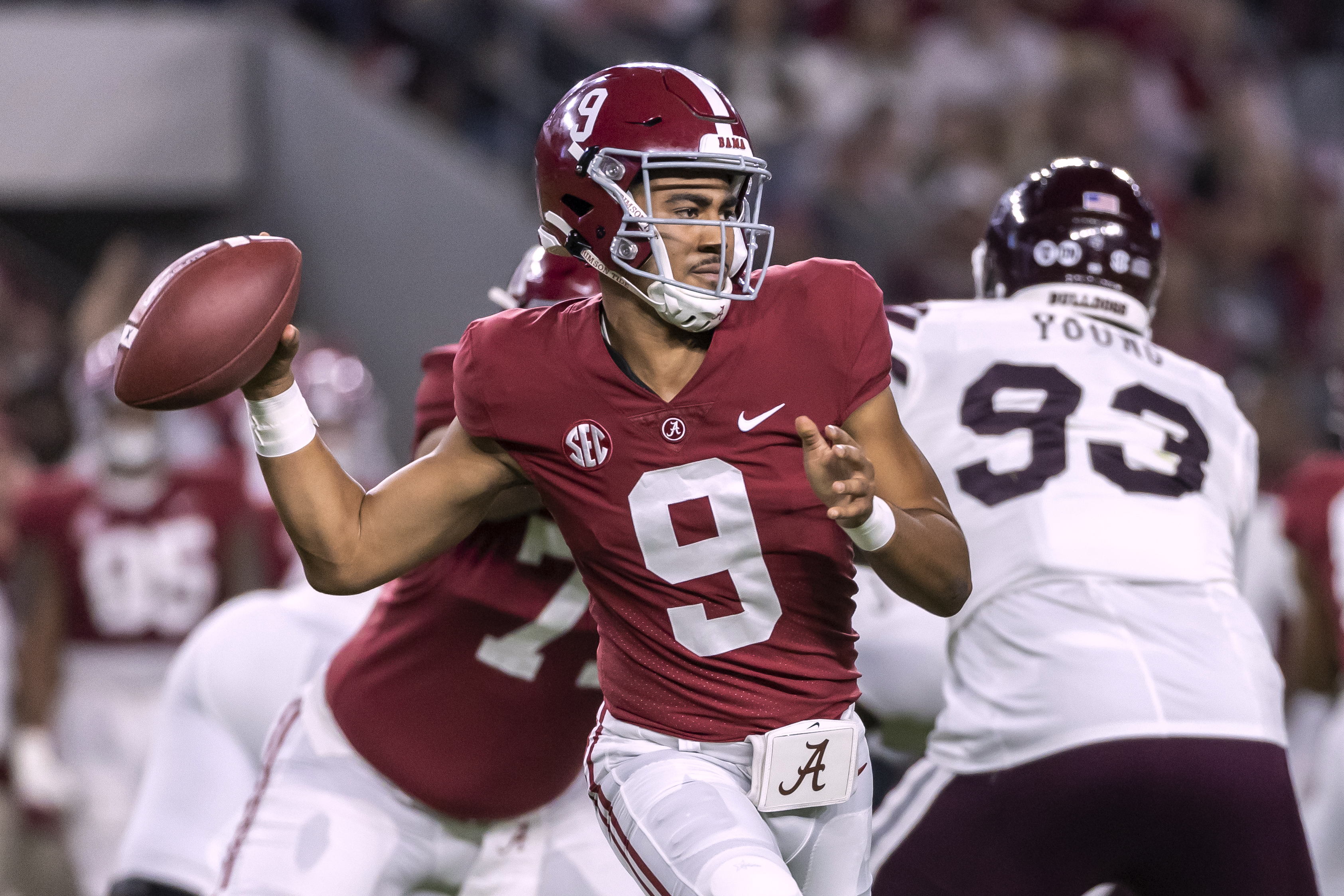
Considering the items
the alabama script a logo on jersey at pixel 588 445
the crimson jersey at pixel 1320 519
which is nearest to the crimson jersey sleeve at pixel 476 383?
the alabama script a logo on jersey at pixel 588 445

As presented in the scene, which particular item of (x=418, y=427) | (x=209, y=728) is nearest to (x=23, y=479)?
(x=209, y=728)

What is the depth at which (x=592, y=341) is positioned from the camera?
251 cm

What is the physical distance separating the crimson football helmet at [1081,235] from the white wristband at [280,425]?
5.33ft

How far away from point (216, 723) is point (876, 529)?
2.31 metres

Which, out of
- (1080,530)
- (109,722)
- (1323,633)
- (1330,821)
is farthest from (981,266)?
(109,722)

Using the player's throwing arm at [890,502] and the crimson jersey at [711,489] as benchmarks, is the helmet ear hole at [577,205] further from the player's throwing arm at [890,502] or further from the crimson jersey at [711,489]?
the player's throwing arm at [890,502]

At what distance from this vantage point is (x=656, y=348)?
250cm

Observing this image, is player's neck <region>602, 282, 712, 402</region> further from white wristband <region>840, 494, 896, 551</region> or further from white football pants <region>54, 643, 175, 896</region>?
white football pants <region>54, 643, 175, 896</region>

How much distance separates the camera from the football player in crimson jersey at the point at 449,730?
2.99 m

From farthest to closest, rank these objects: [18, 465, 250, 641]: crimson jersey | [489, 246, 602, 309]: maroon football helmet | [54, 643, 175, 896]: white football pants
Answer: [54, 643, 175, 896]: white football pants
[18, 465, 250, 641]: crimson jersey
[489, 246, 602, 309]: maroon football helmet

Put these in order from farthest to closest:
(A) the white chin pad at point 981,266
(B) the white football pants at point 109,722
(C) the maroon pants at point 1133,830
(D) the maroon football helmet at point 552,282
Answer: (B) the white football pants at point 109,722, (A) the white chin pad at point 981,266, (D) the maroon football helmet at point 552,282, (C) the maroon pants at point 1133,830

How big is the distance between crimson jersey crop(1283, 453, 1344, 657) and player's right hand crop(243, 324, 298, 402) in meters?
3.25

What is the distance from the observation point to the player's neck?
2.48 meters

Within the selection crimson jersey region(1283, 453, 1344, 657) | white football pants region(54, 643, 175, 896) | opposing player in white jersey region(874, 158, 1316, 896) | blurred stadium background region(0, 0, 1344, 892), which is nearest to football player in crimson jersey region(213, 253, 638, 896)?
opposing player in white jersey region(874, 158, 1316, 896)
